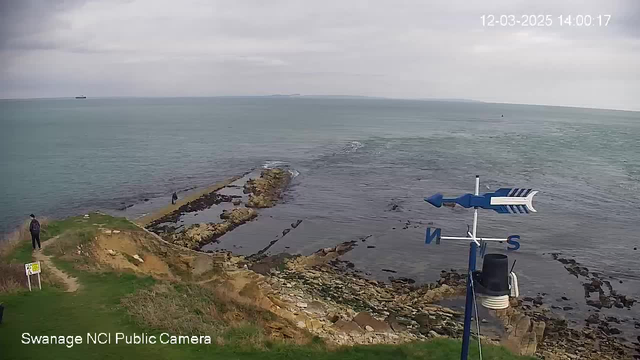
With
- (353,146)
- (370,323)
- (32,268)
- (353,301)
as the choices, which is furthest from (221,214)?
(353,146)

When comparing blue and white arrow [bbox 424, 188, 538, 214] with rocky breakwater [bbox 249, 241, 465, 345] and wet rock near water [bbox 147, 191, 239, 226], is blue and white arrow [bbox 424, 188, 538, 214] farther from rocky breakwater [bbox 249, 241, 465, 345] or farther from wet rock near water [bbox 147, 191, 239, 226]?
wet rock near water [bbox 147, 191, 239, 226]

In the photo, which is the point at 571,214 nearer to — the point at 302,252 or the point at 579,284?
the point at 579,284

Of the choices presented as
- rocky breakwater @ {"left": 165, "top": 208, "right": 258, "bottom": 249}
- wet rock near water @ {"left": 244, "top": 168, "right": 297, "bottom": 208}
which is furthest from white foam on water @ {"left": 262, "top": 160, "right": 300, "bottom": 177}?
rocky breakwater @ {"left": 165, "top": 208, "right": 258, "bottom": 249}

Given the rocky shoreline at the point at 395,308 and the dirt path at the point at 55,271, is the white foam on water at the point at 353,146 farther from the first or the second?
the dirt path at the point at 55,271

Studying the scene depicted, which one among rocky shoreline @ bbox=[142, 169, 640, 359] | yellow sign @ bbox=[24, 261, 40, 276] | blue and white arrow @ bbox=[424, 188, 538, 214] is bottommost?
rocky shoreline @ bbox=[142, 169, 640, 359]

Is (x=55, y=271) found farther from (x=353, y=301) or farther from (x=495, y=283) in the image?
(x=495, y=283)
